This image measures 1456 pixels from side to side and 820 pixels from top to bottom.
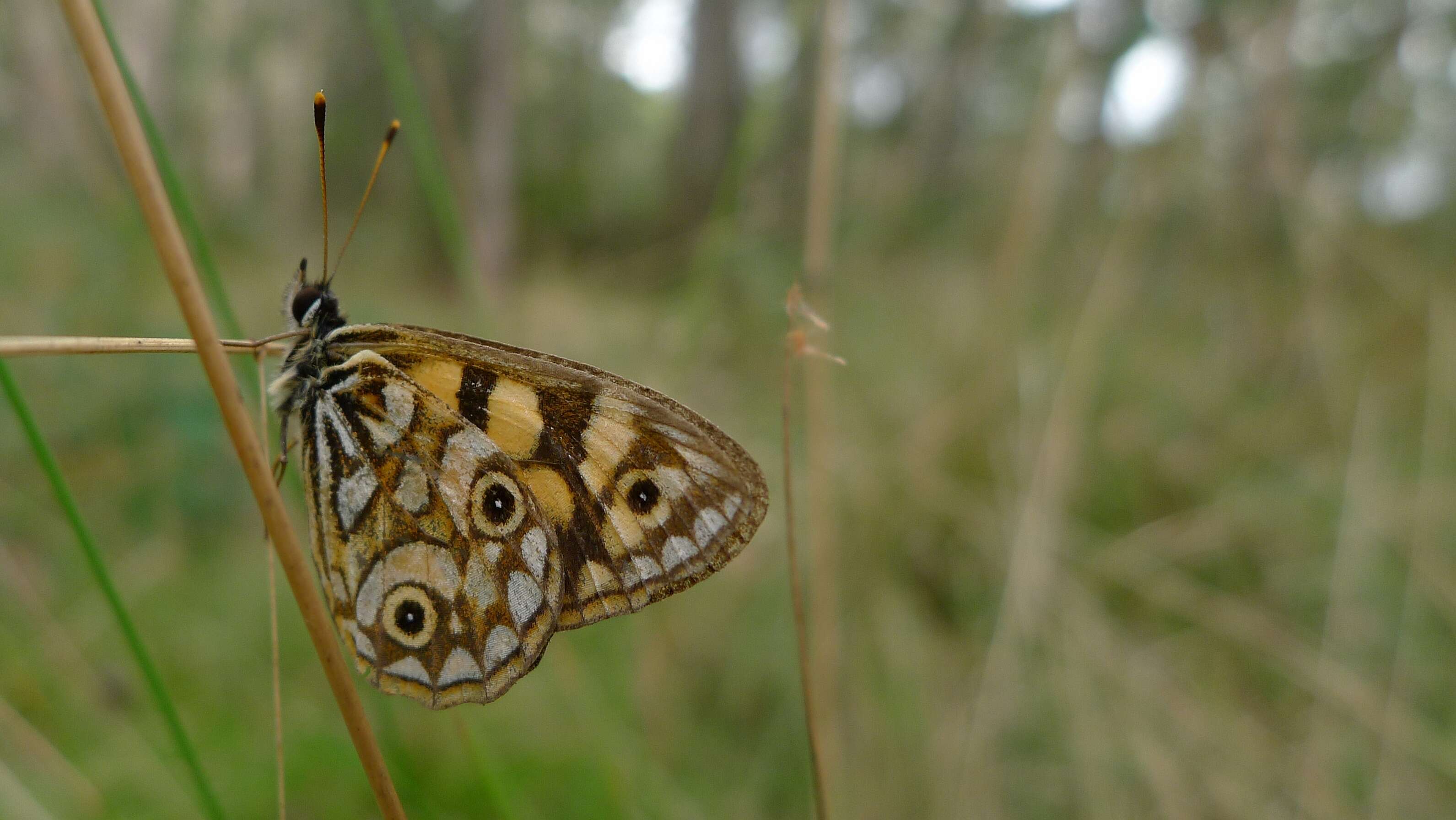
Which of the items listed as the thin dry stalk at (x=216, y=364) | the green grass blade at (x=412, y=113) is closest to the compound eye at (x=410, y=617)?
the thin dry stalk at (x=216, y=364)

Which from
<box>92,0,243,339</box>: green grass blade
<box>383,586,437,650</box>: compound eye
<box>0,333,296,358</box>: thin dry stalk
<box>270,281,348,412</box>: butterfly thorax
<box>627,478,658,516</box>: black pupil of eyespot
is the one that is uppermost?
<box>92,0,243,339</box>: green grass blade

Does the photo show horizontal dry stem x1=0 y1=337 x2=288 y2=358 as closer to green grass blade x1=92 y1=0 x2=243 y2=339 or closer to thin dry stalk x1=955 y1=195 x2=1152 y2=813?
green grass blade x1=92 y1=0 x2=243 y2=339

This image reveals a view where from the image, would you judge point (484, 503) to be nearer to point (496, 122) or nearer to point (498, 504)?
point (498, 504)

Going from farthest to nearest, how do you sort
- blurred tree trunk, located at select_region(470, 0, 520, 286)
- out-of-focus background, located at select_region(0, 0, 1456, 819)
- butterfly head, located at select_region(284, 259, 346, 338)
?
1. blurred tree trunk, located at select_region(470, 0, 520, 286)
2. out-of-focus background, located at select_region(0, 0, 1456, 819)
3. butterfly head, located at select_region(284, 259, 346, 338)

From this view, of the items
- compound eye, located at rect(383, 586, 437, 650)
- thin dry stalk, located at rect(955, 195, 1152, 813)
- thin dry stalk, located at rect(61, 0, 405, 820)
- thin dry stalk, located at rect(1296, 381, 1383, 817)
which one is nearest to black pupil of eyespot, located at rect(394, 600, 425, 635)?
compound eye, located at rect(383, 586, 437, 650)

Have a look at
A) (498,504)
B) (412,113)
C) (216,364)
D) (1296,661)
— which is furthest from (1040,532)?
(216,364)
